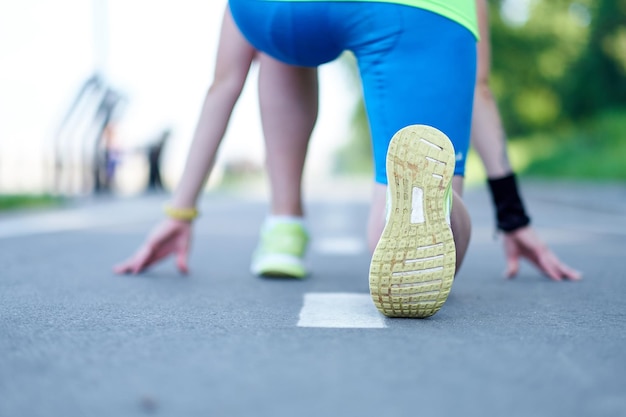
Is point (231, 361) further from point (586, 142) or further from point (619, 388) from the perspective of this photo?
point (586, 142)

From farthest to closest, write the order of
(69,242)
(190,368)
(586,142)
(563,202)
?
(586,142) < (563,202) < (69,242) < (190,368)

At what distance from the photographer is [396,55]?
8.02 ft

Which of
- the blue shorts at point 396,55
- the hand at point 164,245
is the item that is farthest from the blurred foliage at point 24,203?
the blue shorts at point 396,55

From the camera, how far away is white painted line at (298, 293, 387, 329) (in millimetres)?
2174

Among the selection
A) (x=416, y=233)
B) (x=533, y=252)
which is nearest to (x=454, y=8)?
(x=416, y=233)

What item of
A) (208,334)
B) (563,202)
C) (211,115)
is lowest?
(563,202)

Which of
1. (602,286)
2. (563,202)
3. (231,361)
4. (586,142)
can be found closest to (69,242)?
(602,286)

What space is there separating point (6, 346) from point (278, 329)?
0.62 m

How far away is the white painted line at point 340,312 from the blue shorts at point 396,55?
379 mm

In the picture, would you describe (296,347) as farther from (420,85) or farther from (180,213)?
(180,213)

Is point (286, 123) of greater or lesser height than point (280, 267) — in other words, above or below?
above

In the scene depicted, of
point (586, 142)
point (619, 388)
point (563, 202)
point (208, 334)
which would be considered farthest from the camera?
point (586, 142)

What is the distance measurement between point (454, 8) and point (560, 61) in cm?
3073

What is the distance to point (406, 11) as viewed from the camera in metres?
2.44
